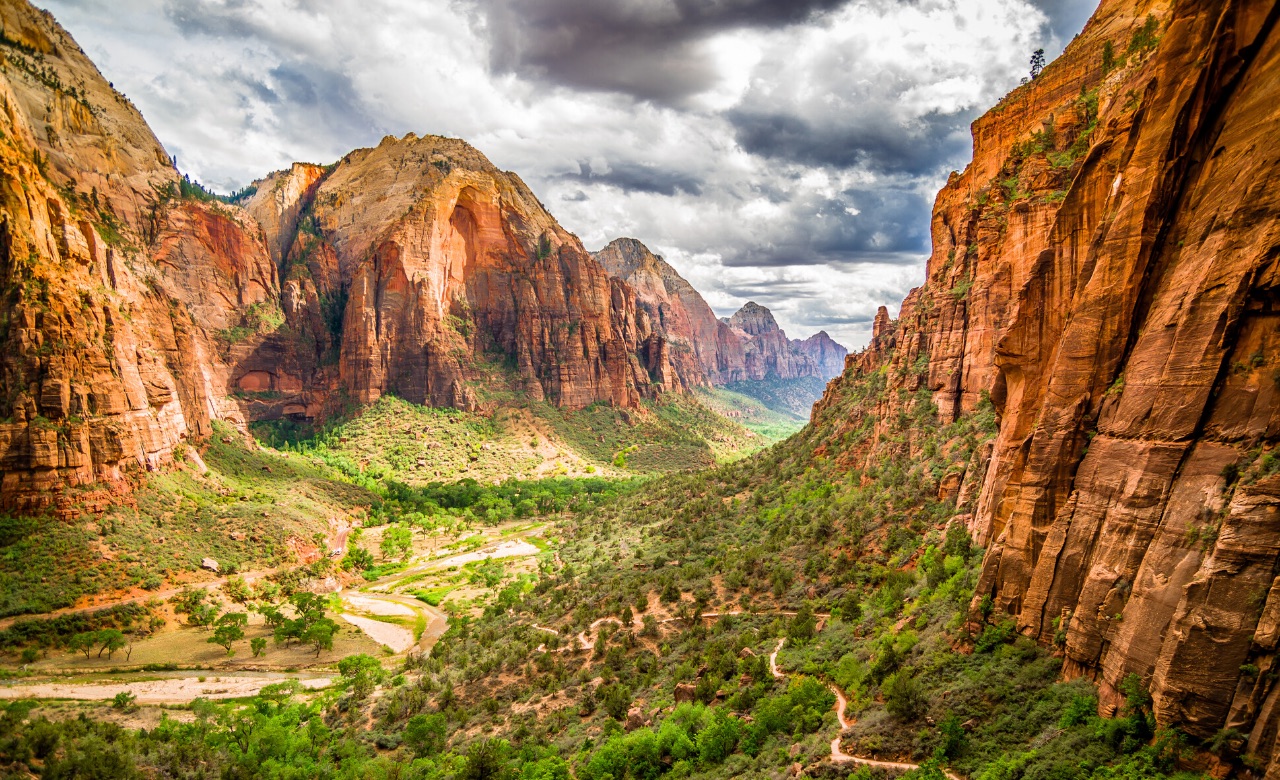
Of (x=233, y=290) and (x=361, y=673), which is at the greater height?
(x=233, y=290)

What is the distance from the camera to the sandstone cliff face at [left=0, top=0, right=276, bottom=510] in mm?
60875

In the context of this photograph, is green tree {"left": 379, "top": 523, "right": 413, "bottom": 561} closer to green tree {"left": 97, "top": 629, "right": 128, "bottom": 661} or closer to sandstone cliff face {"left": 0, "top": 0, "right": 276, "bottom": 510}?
sandstone cliff face {"left": 0, "top": 0, "right": 276, "bottom": 510}

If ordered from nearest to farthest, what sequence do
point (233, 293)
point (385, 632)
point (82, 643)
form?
1. point (82, 643)
2. point (385, 632)
3. point (233, 293)

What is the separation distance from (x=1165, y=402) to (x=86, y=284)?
318 ft

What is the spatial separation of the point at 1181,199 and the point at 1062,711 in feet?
48.2

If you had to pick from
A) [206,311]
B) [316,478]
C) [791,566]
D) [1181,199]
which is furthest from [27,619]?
[206,311]

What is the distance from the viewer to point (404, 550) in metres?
94.2

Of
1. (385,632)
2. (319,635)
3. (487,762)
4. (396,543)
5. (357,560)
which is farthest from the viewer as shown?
(396,543)

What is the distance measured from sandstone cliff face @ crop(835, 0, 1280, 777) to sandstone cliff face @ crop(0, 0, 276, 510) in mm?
82112

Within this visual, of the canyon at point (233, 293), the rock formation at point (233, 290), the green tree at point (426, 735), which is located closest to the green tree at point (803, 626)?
the green tree at point (426, 735)

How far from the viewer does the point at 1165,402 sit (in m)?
15.8

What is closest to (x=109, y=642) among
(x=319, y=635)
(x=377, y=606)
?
(x=319, y=635)

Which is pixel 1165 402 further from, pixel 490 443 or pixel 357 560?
pixel 490 443

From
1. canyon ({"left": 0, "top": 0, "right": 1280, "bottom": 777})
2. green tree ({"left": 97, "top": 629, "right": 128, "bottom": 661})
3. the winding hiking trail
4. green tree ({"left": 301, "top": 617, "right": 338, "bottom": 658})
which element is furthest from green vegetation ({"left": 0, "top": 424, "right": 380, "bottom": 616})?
the winding hiking trail
